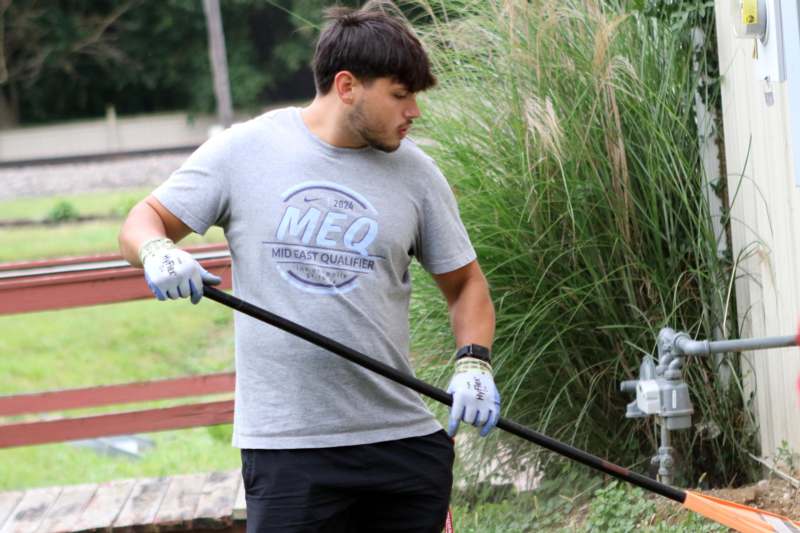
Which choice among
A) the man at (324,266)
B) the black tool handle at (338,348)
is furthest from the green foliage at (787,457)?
the man at (324,266)

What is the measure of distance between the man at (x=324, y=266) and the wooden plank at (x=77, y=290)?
92.7 inches

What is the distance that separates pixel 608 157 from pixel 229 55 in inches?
1393

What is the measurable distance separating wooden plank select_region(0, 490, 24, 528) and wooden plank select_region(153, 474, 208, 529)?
2.13 ft

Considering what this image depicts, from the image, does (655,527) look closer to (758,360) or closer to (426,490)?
(758,360)

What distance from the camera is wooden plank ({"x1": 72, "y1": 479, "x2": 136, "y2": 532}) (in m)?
4.60

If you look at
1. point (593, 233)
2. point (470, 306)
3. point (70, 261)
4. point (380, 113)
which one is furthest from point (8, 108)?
point (380, 113)

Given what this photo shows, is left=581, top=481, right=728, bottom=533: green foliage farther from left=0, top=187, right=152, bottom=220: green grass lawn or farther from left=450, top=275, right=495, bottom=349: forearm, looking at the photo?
left=0, top=187, right=152, bottom=220: green grass lawn

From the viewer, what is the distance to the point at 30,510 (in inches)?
193

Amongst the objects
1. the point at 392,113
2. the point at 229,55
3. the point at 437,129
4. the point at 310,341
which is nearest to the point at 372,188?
the point at 392,113

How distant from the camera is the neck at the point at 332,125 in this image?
2.76 meters

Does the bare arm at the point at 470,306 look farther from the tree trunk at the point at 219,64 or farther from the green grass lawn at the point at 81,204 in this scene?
the tree trunk at the point at 219,64

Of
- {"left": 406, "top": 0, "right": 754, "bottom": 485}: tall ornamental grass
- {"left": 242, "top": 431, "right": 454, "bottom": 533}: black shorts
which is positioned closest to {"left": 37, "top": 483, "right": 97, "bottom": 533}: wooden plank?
{"left": 406, "top": 0, "right": 754, "bottom": 485}: tall ornamental grass

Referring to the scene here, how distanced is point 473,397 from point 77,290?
284cm

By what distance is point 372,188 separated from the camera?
2.77 m
